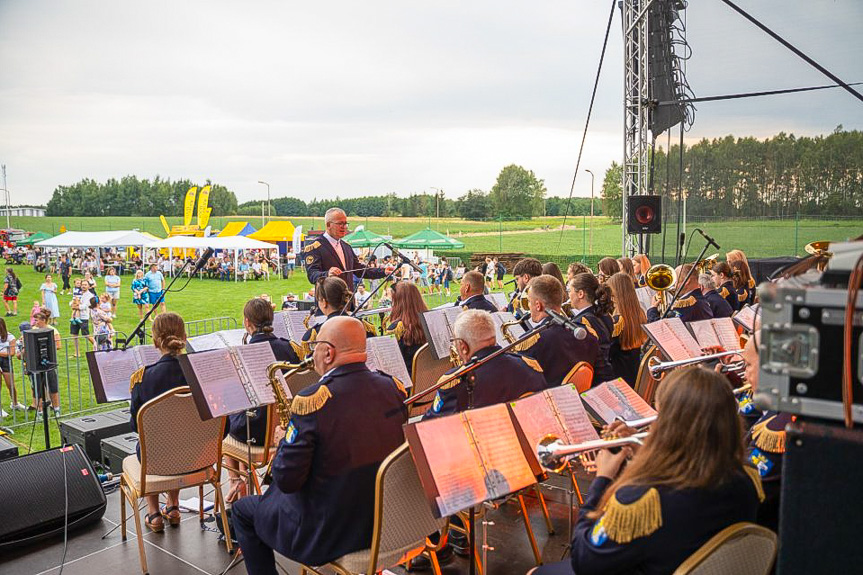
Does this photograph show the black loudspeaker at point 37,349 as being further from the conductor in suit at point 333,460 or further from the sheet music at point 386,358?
the conductor in suit at point 333,460

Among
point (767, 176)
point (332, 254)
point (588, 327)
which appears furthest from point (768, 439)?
point (767, 176)

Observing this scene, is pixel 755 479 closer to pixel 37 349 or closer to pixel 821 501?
pixel 821 501

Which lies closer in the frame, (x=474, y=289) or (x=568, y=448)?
(x=568, y=448)

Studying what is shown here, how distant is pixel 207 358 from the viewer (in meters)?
3.32

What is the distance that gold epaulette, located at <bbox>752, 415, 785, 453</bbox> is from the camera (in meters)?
2.28

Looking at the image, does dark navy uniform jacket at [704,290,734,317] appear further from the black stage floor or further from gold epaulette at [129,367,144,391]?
gold epaulette at [129,367,144,391]

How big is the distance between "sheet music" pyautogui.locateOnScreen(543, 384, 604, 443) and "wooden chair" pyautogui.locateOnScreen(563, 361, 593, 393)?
1103 mm

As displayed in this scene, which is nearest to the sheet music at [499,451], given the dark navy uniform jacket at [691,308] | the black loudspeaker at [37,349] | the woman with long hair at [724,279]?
the black loudspeaker at [37,349]

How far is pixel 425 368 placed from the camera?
5.46m

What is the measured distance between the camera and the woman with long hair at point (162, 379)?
3.83 m

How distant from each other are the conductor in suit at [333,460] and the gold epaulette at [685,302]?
4.58 meters

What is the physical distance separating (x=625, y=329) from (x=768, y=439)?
3.04m

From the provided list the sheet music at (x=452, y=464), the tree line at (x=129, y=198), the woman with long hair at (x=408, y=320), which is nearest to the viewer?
the sheet music at (x=452, y=464)

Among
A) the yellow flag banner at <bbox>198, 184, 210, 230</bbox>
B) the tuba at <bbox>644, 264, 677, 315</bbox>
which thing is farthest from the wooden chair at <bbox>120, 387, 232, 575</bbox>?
the yellow flag banner at <bbox>198, 184, 210, 230</bbox>
